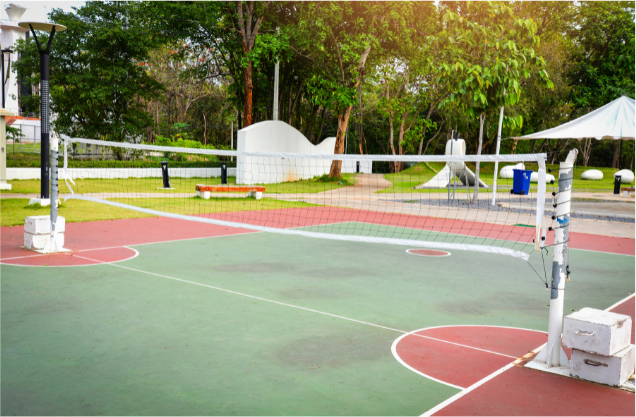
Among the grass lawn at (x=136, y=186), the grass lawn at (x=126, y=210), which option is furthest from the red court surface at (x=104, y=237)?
the grass lawn at (x=136, y=186)

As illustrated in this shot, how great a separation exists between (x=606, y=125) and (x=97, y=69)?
22373 mm

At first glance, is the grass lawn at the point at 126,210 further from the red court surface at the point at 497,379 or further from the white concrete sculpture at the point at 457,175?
the white concrete sculpture at the point at 457,175

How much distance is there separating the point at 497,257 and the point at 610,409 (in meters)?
5.76

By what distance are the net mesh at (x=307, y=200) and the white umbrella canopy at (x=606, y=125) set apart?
235 cm

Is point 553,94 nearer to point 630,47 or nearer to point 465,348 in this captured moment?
point 630,47

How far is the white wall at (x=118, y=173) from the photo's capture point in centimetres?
2309

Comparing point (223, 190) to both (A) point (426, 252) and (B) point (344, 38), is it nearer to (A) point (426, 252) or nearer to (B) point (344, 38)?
(A) point (426, 252)

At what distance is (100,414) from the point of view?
3.37 metres

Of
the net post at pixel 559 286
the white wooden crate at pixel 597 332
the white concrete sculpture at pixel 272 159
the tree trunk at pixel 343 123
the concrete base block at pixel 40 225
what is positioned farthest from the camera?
the tree trunk at pixel 343 123

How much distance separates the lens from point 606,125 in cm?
1734

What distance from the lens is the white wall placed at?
23094 millimetres

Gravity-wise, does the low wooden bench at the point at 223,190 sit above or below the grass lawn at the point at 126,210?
above

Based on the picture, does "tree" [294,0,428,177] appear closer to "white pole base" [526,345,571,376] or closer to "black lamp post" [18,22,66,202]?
"black lamp post" [18,22,66,202]

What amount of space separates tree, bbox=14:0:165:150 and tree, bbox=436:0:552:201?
1584 centimetres
